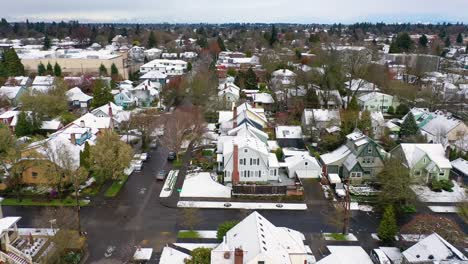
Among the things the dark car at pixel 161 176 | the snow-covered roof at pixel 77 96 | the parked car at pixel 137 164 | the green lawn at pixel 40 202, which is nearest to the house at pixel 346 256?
the dark car at pixel 161 176

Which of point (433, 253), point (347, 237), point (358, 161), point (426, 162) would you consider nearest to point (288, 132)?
point (358, 161)

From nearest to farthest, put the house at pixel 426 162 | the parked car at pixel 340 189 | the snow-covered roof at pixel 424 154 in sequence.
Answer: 1. the parked car at pixel 340 189
2. the house at pixel 426 162
3. the snow-covered roof at pixel 424 154

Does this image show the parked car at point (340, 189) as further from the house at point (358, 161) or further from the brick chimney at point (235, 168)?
the brick chimney at point (235, 168)

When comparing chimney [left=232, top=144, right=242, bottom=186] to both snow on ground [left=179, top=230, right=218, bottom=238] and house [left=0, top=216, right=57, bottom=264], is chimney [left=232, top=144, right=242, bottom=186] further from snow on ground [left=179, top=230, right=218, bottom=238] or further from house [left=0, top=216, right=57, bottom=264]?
house [left=0, top=216, right=57, bottom=264]

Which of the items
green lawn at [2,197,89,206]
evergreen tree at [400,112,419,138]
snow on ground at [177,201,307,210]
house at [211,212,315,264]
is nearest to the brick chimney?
snow on ground at [177,201,307,210]

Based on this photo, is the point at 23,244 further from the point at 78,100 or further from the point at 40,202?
the point at 78,100
